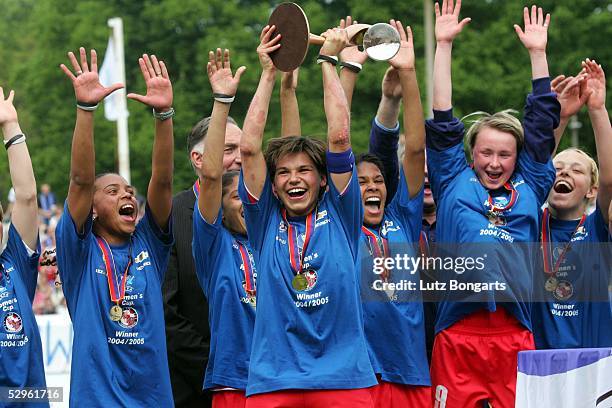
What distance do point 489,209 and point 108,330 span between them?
2.32 metres

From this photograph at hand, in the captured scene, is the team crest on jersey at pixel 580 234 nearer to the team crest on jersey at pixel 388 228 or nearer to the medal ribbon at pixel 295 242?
the team crest on jersey at pixel 388 228

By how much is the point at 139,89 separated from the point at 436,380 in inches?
1120

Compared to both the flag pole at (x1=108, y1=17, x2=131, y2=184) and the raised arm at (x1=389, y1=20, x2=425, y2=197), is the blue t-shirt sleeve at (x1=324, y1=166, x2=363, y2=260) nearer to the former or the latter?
the raised arm at (x1=389, y1=20, x2=425, y2=197)

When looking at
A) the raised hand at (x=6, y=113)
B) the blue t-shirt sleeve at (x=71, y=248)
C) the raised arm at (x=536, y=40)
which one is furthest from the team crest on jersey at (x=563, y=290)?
the raised hand at (x=6, y=113)

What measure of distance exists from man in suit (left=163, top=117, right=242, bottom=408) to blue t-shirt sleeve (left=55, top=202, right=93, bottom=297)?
113cm

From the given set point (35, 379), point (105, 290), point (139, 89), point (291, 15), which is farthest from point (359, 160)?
point (139, 89)

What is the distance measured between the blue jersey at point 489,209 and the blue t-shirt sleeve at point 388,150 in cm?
27

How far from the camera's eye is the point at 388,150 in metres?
7.07

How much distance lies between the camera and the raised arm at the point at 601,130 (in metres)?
6.98

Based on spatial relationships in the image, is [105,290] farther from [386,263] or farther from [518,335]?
[518,335]

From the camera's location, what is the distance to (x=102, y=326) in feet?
20.3

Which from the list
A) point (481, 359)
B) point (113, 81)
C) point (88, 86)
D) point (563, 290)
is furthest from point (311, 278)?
point (113, 81)

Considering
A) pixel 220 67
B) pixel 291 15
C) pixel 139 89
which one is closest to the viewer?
pixel 291 15

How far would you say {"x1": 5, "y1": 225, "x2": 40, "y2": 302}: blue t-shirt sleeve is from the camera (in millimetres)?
6426
